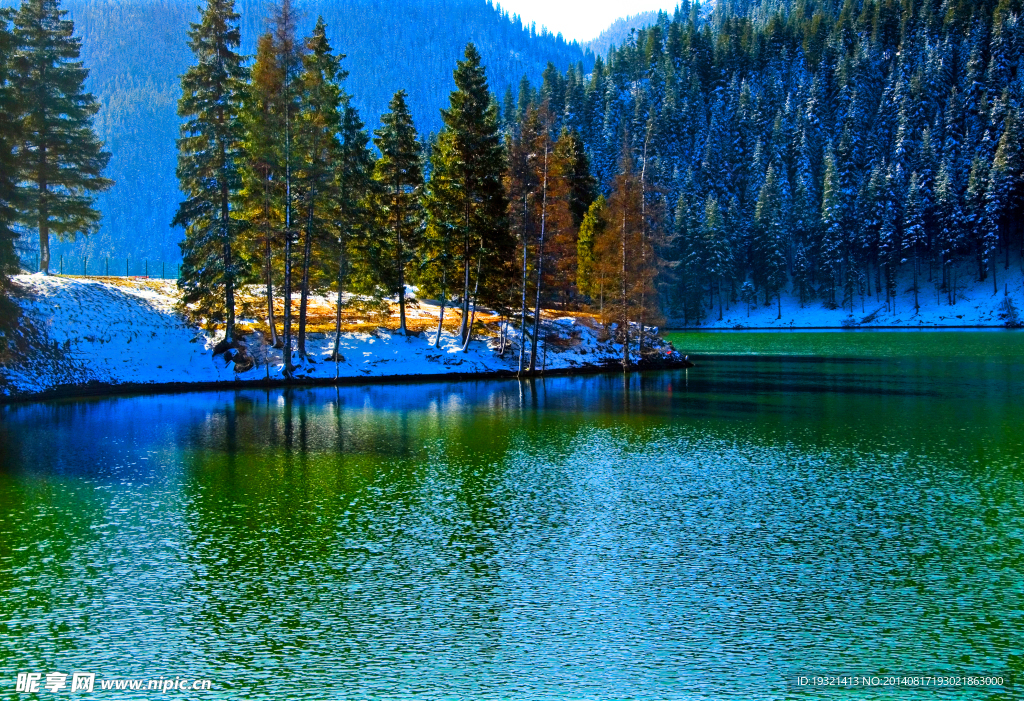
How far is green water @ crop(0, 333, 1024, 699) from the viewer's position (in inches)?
419

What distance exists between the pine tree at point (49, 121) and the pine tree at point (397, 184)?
20663 mm

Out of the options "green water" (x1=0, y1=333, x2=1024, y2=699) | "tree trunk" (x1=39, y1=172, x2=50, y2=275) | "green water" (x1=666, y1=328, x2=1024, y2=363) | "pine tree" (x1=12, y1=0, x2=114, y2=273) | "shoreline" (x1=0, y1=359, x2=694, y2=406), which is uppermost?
"pine tree" (x1=12, y1=0, x2=114, y2=273)

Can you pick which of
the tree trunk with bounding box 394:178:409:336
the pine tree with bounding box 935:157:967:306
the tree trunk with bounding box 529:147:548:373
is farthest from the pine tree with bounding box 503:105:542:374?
the pine tree with bounding box 935:157:967:306

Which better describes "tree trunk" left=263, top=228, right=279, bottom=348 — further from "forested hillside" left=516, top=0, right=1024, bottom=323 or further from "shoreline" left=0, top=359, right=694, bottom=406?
"forested hillside" left=516, top=0, right=1024, bottom=323

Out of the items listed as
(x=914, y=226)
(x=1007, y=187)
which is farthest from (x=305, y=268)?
(x=1007, y=187)

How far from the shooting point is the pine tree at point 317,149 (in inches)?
1911

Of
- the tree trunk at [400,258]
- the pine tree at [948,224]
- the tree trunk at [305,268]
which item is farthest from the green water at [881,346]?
the tree trunk at [305,268]

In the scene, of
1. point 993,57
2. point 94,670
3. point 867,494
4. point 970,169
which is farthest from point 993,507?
point 993,57

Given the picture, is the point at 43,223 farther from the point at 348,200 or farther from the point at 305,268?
the point at 348,200

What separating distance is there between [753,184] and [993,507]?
149703 mm

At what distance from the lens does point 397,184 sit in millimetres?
57000

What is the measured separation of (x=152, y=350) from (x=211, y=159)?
12443 millimetres

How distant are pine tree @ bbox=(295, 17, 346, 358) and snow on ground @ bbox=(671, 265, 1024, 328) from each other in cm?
9411

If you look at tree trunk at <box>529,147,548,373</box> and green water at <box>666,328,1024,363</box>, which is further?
green water at <box>666,328,1024,363</box>
